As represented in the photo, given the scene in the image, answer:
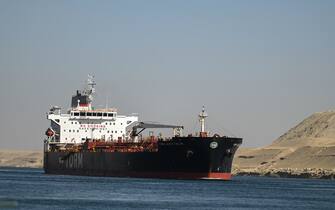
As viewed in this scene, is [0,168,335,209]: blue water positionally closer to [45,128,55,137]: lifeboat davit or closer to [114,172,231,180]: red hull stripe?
[114,172,231,180]: red hull stripe

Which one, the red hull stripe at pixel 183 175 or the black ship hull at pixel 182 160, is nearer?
the black ship hull at pixel 182 160

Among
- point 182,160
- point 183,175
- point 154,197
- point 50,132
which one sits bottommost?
point 154,197

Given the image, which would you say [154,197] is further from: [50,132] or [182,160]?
[50,132]

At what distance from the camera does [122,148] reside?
109 metres

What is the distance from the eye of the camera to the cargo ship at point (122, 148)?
98500 millimetres

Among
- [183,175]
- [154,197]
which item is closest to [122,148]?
[183,175]

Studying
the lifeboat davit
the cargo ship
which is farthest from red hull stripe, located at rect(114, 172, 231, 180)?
the lifeboat davit

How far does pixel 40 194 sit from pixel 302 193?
25134 mm

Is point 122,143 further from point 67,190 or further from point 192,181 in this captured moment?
point 67,190

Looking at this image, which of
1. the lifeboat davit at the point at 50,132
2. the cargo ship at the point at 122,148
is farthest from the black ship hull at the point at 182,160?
the lifeboat davit at the point at 50,132

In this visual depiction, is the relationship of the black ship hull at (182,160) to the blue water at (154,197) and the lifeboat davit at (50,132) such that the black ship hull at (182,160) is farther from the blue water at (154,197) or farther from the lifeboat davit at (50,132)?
the lifeboat davit at (50,132)

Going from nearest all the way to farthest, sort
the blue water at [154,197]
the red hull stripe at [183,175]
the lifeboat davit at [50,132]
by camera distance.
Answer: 1. the blue water at [154,197]
2. the red hull stripe at [183,175]
3. the lifeboat davit at [50,132]

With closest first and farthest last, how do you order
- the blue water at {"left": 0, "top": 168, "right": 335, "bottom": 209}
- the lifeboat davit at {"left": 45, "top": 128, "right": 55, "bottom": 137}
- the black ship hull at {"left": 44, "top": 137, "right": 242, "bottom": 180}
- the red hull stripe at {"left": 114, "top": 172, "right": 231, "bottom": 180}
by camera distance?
1. the blue water at {"left": 0, "top": 168, "right": 335, "bottom": 209}
2. the black ship hull at {"left": 44, "top": 137, "right": 242, "bottom": 180}
3. the red hull stripe at {"left": 114, "top": 172, "right": 231, "bottom": 180}
4. the lifeboat davit at {"left": 45, "top": 128, "right": 55, "bottom": 137}

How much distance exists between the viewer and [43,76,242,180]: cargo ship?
98500 millimetres
